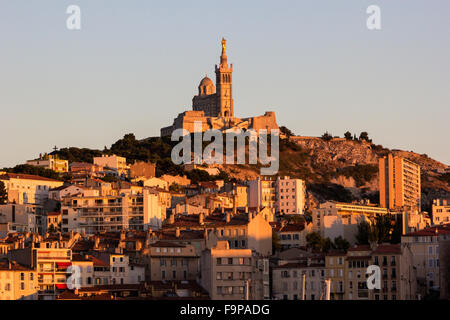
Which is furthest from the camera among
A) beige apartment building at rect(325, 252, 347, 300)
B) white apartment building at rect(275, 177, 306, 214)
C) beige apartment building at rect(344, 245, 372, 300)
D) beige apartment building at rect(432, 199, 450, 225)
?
white apartment building at rect(275, 177, 306, 214)

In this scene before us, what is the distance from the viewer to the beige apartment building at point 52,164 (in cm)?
17100

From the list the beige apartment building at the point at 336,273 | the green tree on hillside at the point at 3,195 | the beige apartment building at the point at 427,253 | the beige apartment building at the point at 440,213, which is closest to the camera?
the beige apartment building at the point at 336,273

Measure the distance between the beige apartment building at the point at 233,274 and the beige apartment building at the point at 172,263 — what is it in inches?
129

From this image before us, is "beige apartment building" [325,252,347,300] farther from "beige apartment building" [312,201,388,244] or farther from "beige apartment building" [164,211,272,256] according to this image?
"beige apartment building" [312,201,388,244]

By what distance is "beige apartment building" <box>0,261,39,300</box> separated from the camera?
90250 millimetres

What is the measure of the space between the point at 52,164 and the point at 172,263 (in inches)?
2841

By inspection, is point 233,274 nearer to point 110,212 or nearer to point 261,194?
point 110,212

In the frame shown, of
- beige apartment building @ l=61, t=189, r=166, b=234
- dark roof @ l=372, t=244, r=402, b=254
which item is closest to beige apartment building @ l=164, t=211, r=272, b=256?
beige apartment building @ l=61, t=189, r=166, b=234

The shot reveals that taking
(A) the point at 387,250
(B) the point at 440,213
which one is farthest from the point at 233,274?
(B) the point at 440,213

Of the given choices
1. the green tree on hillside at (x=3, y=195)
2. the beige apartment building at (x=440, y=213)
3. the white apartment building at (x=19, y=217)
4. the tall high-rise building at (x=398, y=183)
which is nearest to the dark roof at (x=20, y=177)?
the green tree on hillside at (x=3, y=195)

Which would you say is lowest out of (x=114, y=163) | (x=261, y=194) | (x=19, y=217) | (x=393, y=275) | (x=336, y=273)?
(x=393, y=275)

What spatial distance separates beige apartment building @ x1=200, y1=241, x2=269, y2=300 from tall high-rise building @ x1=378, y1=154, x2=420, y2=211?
77603 millimetres

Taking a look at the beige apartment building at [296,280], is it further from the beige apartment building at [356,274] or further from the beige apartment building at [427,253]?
the beige apartment building at [427,253]

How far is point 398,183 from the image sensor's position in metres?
183
